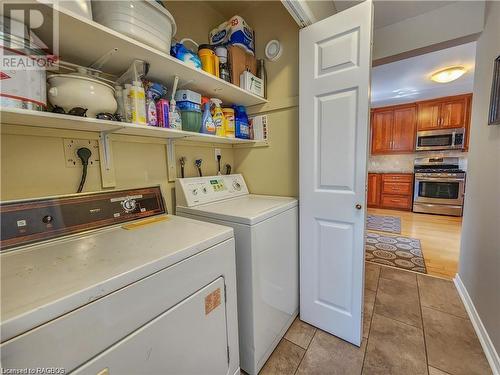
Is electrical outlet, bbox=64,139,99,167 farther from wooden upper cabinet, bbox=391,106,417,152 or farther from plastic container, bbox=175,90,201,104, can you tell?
wooden upper cabinet, bbox=391,106,417,152

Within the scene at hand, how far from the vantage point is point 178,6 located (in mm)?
1445

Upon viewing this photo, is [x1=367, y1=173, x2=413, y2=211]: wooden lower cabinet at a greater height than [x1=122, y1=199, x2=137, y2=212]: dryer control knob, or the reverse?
[x1=122, y1=199, x2=137, y2=212]: dryer control knob

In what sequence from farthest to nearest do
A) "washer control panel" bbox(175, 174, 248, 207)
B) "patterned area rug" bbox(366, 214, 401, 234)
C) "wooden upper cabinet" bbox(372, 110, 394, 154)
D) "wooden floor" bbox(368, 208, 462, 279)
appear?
"wooden upper cabinet" bbox(372, 110, 394, 154), "patterned area rug" bbox(366, 214, 401, 234), "wooden floor" bbox(368, 208, 462, 279), "washer control panel" bbox(175, 174, 248, 207)

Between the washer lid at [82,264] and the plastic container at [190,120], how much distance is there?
2.00 ft

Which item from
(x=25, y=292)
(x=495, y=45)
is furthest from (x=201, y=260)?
(x=495, y=45)

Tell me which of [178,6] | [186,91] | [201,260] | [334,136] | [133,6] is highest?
[178,6]

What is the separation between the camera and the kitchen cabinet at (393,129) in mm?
4645

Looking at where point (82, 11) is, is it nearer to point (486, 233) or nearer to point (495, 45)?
point (495, 45)

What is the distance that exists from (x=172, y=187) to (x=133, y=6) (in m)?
0.96

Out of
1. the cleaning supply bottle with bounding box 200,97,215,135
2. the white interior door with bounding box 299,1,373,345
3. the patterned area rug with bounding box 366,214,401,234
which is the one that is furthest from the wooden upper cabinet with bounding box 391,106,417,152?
the cleaning supply bottle with bounding box 200,97,215,135

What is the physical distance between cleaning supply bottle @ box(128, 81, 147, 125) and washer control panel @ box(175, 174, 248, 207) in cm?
48

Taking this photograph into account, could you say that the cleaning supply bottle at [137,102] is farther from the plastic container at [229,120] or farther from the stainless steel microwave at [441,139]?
the stainless steel microwave at [441,139]

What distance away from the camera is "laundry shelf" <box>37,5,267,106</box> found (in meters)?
0.75

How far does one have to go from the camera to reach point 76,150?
1.05 m
